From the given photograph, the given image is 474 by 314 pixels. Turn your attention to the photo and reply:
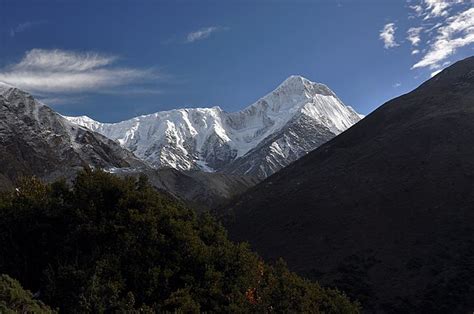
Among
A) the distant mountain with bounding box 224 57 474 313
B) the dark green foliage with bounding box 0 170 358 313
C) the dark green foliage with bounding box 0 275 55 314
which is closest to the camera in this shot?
the dark green foliage with bounding box 0 275 55 314

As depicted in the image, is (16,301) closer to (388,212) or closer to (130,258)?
(130,258)

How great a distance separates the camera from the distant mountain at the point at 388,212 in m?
49.6

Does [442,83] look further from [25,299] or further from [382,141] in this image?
[25,299]

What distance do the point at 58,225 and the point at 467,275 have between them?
41261mm

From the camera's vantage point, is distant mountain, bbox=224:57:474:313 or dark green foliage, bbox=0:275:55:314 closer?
dark green foliage, bbox=0:275:55:314

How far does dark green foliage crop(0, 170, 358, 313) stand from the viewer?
1608 centimetres

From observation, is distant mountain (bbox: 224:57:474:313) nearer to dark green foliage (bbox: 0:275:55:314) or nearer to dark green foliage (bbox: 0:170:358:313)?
dark green foliage (bbox: 0:170:358:313)

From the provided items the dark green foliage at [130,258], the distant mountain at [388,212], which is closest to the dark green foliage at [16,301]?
the dark green foliage at [130,258]

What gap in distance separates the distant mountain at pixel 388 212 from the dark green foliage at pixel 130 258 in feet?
104

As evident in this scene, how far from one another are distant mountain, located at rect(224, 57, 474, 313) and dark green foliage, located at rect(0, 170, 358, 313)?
31679 millimetres

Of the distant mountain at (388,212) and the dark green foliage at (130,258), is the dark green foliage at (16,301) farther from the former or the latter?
the distant mountain at (388,212)

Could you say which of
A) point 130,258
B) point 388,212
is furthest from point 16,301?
point 388,212

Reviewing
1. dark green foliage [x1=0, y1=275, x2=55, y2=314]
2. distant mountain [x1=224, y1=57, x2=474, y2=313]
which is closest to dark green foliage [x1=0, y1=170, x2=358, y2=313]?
dark green foliage [x1=0, y1=275, x2=55, y2=314]

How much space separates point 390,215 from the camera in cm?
6475
